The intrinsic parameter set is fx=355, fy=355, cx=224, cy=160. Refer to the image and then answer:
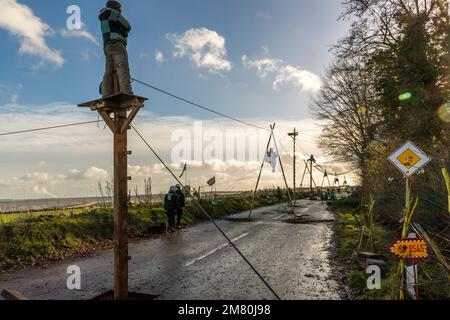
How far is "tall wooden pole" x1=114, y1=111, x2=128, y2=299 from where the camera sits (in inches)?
259

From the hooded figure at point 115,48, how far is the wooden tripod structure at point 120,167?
258mm

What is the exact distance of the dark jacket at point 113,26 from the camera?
6699 millimetres

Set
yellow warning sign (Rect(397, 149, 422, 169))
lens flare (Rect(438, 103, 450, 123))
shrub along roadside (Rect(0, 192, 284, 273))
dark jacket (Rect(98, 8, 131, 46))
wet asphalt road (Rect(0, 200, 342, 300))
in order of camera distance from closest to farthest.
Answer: dark jacket (Rect(98, 8, 131, 46)), wet asphalt road (Rect(0, 200, 342, 300)), yellow warning sign (Rect(397, 149, 422, 169)), shrub along roadside (Rect(0, 192, 284, 273)), lens flare (Rect(438, 103, 450, 123))

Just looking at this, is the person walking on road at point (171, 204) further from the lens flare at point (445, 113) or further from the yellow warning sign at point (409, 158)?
the lens flare at point (445, 113)

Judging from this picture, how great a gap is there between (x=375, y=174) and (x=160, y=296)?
16.1 metres

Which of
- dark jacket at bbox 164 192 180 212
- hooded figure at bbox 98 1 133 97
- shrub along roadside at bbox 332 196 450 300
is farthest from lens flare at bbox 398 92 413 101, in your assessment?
hooded figure at bbox 98 1 133 97

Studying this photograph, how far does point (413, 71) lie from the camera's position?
16266mm

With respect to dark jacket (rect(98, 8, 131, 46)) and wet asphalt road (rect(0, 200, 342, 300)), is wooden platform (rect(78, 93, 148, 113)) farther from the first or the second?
wet asphalt road (rect(0, 200, 342, 300))

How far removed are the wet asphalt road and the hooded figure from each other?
411 centimetres

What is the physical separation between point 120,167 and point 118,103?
4.02 ft

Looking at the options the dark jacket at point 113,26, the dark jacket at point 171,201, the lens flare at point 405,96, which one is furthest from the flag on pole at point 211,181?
the dark jacket at point 113,26
